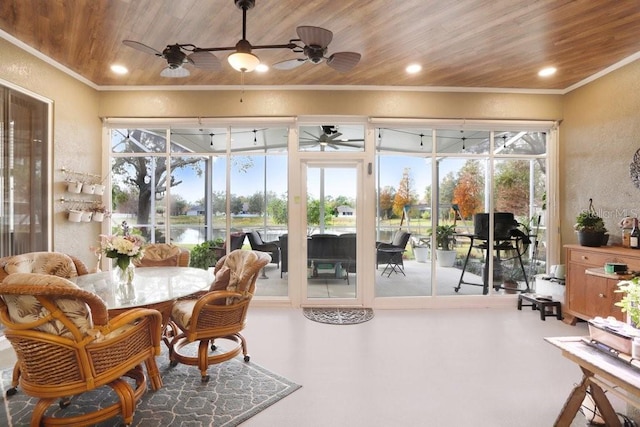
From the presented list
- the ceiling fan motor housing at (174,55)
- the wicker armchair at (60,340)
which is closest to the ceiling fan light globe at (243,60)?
the ceiling fan motor housing at (174,55)

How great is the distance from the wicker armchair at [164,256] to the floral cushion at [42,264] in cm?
66

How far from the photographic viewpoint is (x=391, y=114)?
442cm

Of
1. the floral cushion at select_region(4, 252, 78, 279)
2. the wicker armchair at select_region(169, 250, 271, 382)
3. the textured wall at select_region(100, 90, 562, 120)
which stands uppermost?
the textured wall at select_region(100, 90, 562, 120)

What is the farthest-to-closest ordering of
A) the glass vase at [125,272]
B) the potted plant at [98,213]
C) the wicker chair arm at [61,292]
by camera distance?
the potted plant at [98,213], the glass vase at [125,272], the wicker chair arm at [61,292]

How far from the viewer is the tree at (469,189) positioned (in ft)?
15.4

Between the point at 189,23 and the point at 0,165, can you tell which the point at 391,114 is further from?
the point at 0,165

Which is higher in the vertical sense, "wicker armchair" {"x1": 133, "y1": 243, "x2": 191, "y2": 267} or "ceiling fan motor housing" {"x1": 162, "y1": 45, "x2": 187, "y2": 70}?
"ceiling fan motor housing" {"x1": 162, "y1": 45, "x2": 187, "y2": 70}

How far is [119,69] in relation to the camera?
385 centimetres

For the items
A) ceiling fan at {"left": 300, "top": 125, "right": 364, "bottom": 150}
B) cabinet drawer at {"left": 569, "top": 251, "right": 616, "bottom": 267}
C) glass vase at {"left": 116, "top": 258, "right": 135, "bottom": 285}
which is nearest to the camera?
glass vase at {"left": 116, "top": 258, "right": 135, "bottom": 285}

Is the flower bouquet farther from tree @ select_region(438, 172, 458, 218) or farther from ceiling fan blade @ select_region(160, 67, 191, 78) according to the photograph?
tree @ select_region(438, 172, 458, 218)

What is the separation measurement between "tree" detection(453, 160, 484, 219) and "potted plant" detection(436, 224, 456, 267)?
12.6 inches

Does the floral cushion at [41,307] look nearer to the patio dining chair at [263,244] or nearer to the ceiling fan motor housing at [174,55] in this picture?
the ceiling fan motor housing at [174,55]

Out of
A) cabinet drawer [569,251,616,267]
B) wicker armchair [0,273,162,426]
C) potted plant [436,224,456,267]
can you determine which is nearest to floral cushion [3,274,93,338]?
wicker armchair [0,273,162,426]

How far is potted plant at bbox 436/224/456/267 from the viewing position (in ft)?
15.4
